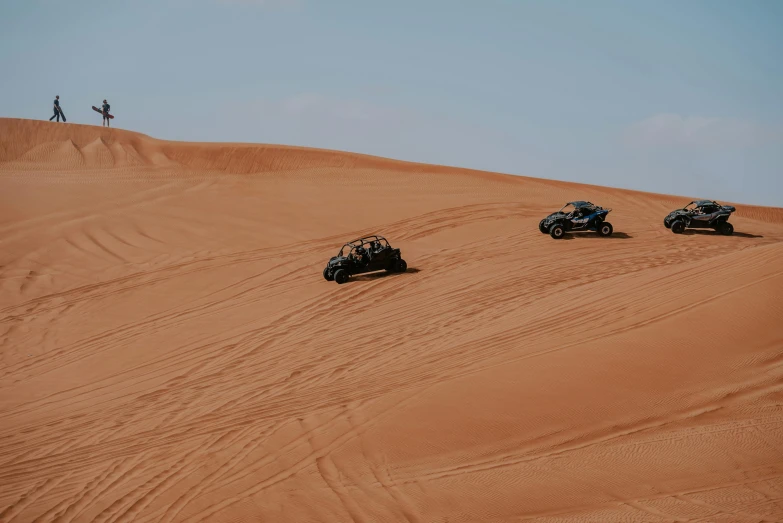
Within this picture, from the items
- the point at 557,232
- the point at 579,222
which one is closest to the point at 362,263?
the point at 557,232

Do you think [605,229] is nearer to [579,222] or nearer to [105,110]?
[579,222]

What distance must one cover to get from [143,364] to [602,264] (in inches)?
422

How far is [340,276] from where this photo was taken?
17.4 m

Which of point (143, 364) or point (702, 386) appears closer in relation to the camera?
point (702, 386)

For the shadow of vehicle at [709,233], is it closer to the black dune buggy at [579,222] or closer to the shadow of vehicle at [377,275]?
the black dune buggy at [579,222]

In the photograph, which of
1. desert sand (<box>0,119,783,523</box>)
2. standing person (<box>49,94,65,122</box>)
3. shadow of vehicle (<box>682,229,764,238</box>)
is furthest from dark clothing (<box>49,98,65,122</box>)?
shadow of vehicle (<box>682,229,764,238</box>)

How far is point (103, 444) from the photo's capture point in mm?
10219

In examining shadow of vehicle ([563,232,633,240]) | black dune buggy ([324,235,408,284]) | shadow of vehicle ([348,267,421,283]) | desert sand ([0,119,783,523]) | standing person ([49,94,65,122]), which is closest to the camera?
desert sand ([0,119,783,523])

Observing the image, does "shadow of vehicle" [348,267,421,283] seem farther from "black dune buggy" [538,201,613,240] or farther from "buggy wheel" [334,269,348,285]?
"black dune buggy" [538,201,613,240]

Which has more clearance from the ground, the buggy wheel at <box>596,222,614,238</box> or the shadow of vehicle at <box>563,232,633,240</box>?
the buggy wheel at <box>596,222,614,238</box>

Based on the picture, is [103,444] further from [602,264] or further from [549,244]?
[549,244]

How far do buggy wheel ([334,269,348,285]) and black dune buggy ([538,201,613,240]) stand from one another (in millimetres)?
6630

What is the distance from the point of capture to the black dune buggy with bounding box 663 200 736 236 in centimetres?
2150

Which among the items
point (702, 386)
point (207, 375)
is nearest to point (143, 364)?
point (207, 375)
